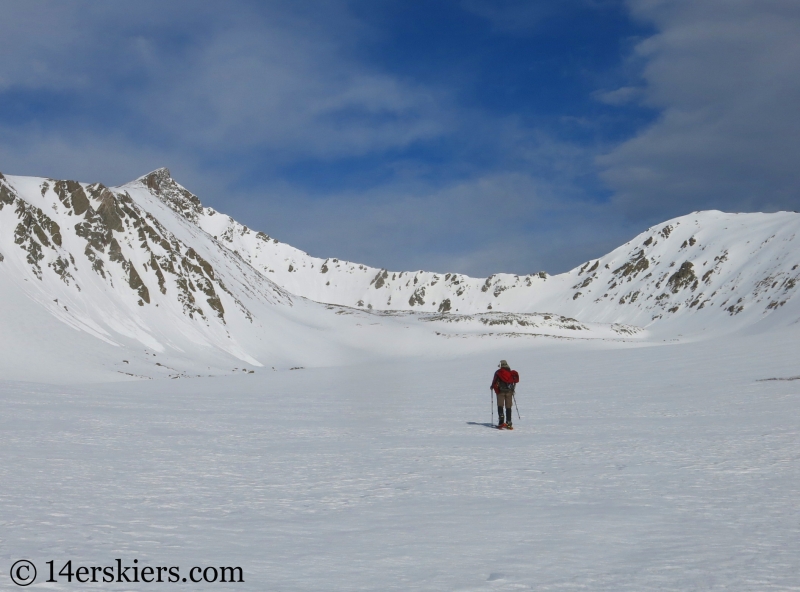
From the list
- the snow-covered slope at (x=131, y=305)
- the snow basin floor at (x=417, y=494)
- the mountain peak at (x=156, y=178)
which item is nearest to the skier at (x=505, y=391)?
the snow basin floor at (x=417, y=494)

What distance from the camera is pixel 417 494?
9789mm

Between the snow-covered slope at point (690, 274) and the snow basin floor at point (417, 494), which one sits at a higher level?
the snow-covered slope at point (690, 274)

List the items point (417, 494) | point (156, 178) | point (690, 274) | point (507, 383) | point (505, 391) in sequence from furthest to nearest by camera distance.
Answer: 1. point (156, 178)
2. point (690, 274)
3. point (507, 383)
4. point (505, 391)
5. point (417, 494)

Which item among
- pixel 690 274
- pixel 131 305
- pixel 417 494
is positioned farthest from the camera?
pixel 690 274

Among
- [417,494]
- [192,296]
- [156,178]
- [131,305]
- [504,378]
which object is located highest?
[156,178]

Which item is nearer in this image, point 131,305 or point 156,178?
point 131,305

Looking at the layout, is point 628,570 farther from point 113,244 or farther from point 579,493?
point 113,244

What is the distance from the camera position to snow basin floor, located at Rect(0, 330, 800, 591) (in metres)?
6.32

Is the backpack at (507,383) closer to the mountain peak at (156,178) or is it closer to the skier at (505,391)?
the skier at (505,391)

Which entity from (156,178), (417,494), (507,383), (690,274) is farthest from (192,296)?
(156,178)

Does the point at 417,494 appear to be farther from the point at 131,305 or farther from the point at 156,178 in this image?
the point at 156,178

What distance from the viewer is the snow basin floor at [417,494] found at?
632 cm

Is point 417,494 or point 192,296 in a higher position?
point 192,296

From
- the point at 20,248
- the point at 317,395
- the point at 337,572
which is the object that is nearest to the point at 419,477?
the point at 337,572
